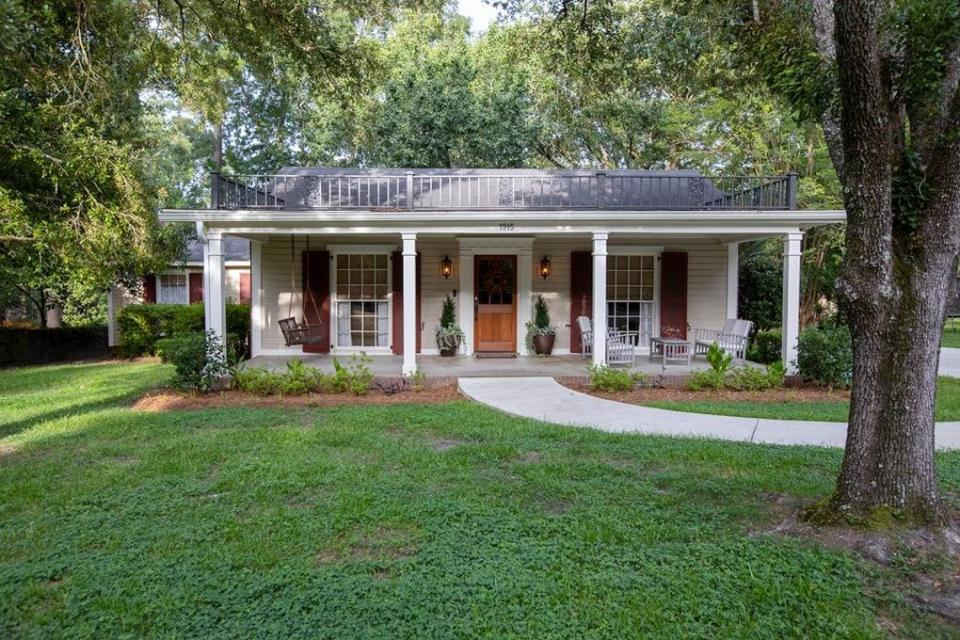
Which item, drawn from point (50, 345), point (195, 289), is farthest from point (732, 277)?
point (50, 345)

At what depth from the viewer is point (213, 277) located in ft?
30.2

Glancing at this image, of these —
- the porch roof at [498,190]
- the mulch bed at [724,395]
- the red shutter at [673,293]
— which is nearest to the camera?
the mulch bed at [724,395]

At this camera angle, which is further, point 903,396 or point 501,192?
point 501,192

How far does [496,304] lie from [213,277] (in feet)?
17.1

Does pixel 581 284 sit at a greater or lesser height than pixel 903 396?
greater

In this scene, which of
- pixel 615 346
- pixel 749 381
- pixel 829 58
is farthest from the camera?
pixel 615 346

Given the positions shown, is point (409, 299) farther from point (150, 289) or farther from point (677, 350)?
point (150, 289)

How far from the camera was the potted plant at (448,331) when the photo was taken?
11.6 metres

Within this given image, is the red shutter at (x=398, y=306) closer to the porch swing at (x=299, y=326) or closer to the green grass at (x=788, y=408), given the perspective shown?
the porch swing at (x=299, y=326)

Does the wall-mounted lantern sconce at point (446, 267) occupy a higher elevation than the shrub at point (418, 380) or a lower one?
higher

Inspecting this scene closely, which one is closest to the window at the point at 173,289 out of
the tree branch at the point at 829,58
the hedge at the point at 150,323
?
the hedge at the point at 150,323

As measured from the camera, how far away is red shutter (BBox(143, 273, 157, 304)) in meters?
→ 16.9

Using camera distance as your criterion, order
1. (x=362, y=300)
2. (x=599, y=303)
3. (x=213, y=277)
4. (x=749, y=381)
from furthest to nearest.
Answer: (x=362, y=300) → (x=599, y=303) → (x=213, y=277) → (x=749, y=381)

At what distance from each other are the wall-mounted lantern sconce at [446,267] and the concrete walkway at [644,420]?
3.63 meters
